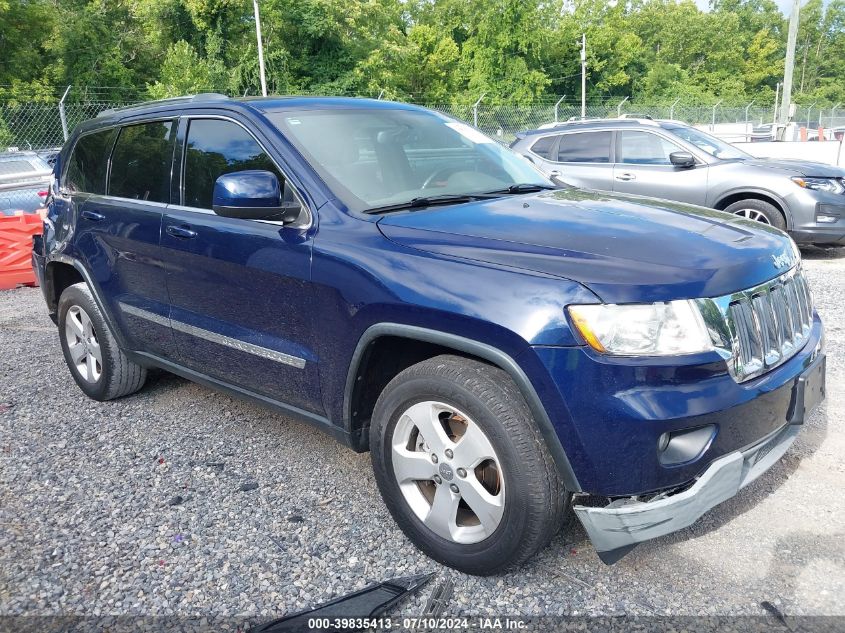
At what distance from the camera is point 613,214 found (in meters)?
2.96

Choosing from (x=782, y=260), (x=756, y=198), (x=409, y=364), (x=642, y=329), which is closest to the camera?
(x=642, y=329)

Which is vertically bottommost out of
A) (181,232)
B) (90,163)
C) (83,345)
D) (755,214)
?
(755,214)

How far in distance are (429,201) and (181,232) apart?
4.41 feet

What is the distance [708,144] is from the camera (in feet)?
29.9

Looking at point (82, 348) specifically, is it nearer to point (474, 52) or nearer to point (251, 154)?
point (251, 154)

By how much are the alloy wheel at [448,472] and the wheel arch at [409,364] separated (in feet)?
0.72

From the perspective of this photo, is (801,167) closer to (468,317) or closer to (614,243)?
(614,243)

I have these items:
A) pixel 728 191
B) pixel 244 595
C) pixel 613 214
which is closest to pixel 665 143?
pixel 728 191

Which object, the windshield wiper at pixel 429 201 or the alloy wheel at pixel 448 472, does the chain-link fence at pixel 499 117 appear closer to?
the windshield wiper at pixel 429 201

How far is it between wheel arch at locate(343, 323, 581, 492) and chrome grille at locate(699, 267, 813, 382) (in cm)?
62

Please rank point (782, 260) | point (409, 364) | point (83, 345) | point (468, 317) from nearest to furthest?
point (468, 317) < point (782, 260) < point (409, 364) < point (83, 345)

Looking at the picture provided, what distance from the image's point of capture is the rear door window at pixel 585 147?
9359 mm

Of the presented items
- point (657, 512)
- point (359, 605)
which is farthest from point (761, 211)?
point (359, 605)

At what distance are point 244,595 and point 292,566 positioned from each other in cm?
23
